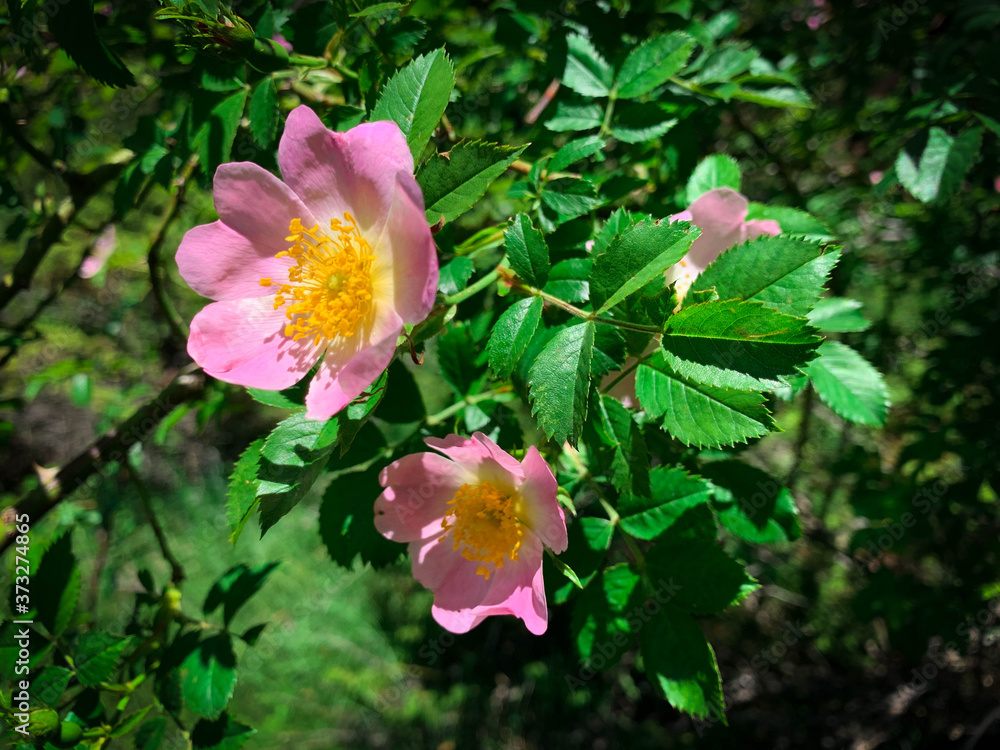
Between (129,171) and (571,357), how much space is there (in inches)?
42.4

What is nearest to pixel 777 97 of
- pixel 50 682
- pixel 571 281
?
pixel 571 281

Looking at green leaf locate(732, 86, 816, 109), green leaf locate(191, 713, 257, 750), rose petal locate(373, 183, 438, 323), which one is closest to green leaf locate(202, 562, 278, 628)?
green leaf locate(191, 713, 257, 750)

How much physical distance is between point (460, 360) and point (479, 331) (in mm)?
68

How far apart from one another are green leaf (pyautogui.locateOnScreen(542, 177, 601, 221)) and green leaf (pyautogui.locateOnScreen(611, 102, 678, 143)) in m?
0.24

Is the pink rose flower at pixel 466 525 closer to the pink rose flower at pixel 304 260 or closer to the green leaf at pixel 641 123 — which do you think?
the pink rose flower at pixel 304 260

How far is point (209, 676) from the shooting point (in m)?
1.17

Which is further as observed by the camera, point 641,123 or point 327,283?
point 641,123

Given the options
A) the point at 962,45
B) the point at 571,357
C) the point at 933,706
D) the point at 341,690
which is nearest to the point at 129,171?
the point at 571,357

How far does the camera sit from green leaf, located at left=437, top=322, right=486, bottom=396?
1080 mm

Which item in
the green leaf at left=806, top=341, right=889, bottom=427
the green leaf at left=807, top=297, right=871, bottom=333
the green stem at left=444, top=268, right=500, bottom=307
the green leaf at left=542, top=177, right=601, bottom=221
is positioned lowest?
the green leaf at left=806, top=341, right=889, bottom=427

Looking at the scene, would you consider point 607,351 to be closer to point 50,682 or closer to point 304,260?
point 304,260

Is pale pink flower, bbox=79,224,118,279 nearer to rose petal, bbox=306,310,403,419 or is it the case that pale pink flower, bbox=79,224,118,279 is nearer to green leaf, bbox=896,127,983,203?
rose petal, bbox=306,310,403,419

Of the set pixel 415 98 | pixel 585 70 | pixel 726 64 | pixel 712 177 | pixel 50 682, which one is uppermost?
pixel 415 98

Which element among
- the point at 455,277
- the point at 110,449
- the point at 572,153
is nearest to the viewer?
the point at 455,277
